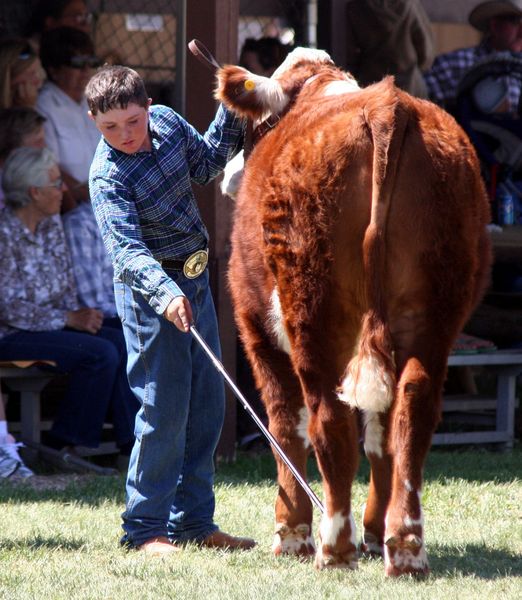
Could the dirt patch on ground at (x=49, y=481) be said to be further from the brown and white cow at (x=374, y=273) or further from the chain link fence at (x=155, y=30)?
the chain link fence at (x=155, y=30)

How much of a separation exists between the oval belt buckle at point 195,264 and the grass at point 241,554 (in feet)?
3.34

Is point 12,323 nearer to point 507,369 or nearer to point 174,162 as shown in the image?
point 174,162

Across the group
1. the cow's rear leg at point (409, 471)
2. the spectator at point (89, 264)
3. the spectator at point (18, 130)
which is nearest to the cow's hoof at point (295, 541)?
the cow's rear leg at point (409, 471)

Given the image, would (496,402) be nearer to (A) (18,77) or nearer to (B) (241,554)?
(B) (241,554)

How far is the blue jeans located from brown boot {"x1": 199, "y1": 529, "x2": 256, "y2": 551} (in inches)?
1.7

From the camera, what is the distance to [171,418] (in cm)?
415

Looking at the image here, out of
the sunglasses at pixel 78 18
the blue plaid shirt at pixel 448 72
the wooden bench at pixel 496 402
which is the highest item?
the sunglasses at pixel 78 18

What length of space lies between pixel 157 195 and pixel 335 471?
117cm

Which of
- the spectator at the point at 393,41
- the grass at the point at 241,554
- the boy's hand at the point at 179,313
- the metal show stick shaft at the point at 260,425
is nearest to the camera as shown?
the grass at the point at 241,554

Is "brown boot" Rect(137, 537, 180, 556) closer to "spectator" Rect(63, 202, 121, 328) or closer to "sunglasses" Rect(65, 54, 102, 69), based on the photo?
"spectator" Rect(63, 202, 121, 328)

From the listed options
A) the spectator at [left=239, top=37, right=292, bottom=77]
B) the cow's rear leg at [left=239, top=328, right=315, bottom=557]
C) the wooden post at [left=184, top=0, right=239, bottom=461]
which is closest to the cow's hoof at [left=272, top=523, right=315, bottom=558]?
the cow's rear leg at [left=239, top=328, right=315, bottom=557]

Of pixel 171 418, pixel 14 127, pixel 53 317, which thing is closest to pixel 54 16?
pixel 14 127

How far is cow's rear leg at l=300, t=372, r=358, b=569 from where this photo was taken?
3.76 meters

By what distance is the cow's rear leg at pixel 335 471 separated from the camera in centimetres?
376
